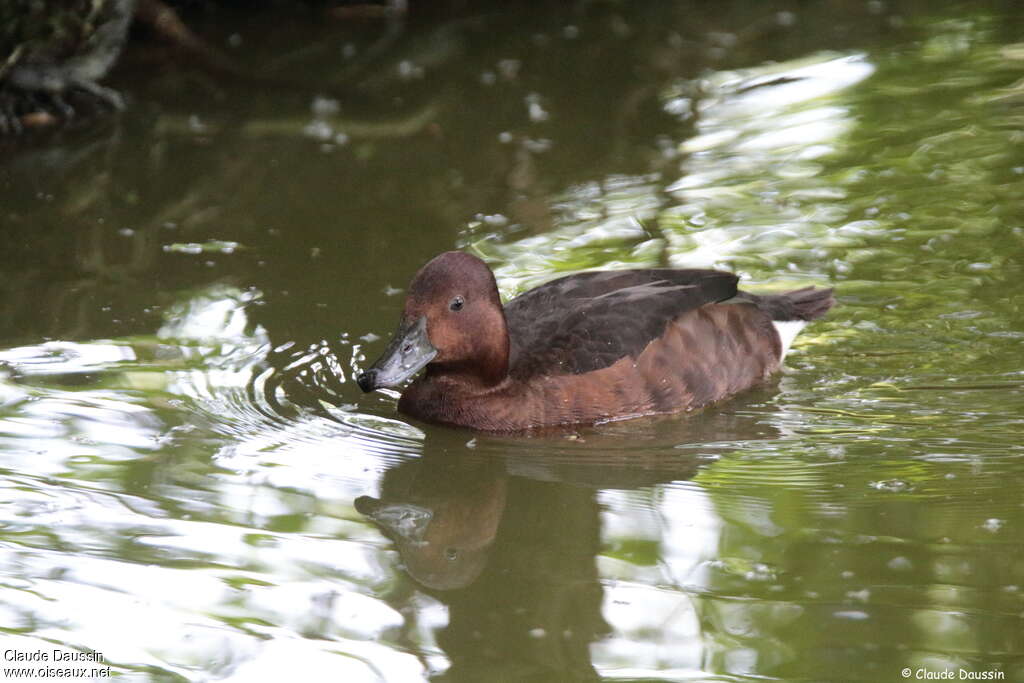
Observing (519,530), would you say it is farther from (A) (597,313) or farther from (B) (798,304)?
(B) (798,304)

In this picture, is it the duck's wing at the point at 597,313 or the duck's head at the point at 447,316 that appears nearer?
the duck's head at the point at 447,316

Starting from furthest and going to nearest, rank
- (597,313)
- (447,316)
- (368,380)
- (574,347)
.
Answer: (597,313), (574,347), (447,316), (368,380)

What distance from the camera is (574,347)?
552cm

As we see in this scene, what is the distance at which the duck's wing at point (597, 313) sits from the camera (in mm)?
5539

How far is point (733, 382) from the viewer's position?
231 inches

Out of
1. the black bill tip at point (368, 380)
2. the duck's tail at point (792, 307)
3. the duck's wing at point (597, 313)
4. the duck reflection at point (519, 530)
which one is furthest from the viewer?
the duck's tail at point (792, 307)

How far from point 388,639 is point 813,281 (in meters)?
3.33

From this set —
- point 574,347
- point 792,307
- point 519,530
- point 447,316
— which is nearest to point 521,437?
point 574,347

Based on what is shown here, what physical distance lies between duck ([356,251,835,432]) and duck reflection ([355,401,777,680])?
0.13m

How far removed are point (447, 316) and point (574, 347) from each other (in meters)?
0.54

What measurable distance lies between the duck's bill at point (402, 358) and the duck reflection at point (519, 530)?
297 millimetres

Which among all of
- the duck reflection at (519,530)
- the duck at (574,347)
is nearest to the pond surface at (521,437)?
the duck reflection at (519,530)

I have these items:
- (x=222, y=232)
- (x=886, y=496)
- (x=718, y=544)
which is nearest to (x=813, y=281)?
(x=886, y=496)

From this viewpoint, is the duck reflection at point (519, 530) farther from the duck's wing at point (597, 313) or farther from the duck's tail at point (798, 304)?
the duck's tail at point (798, 304)
